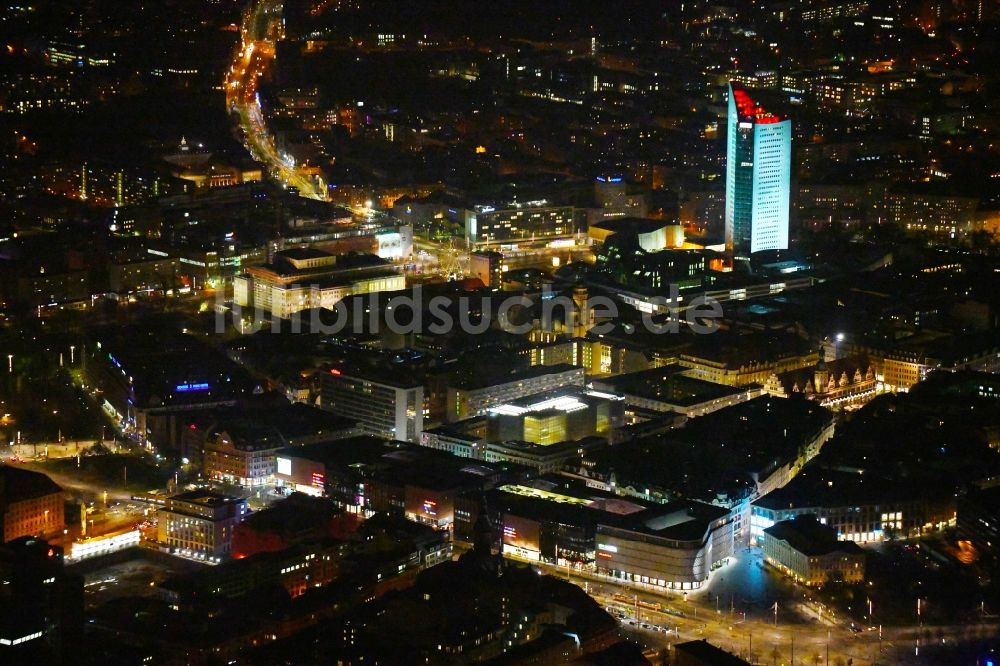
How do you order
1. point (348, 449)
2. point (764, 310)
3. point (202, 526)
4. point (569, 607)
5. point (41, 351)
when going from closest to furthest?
point (569, 607) < point (202, 526) < point (348, 449) < point (41, 351) < point (764, 310)

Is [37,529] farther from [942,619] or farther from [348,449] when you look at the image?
[942,619]

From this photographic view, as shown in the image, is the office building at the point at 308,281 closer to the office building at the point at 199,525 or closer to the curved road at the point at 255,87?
the curved road at the point at 255,87

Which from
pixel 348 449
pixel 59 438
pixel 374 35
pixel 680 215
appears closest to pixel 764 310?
pixel 680 215

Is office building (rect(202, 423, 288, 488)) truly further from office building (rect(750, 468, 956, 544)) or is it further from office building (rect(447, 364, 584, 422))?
office building (rect(750, 468, 956, 544))

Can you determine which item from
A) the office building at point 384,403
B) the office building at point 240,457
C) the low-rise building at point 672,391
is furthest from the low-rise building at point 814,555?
the office building at point 240,457

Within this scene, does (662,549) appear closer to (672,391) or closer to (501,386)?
(501,386)

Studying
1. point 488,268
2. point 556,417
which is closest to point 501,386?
point 556,417

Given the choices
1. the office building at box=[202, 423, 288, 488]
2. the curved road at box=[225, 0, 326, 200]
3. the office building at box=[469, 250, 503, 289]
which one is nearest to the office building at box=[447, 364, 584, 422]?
the office building at box=[202, 423, 288, 488]
